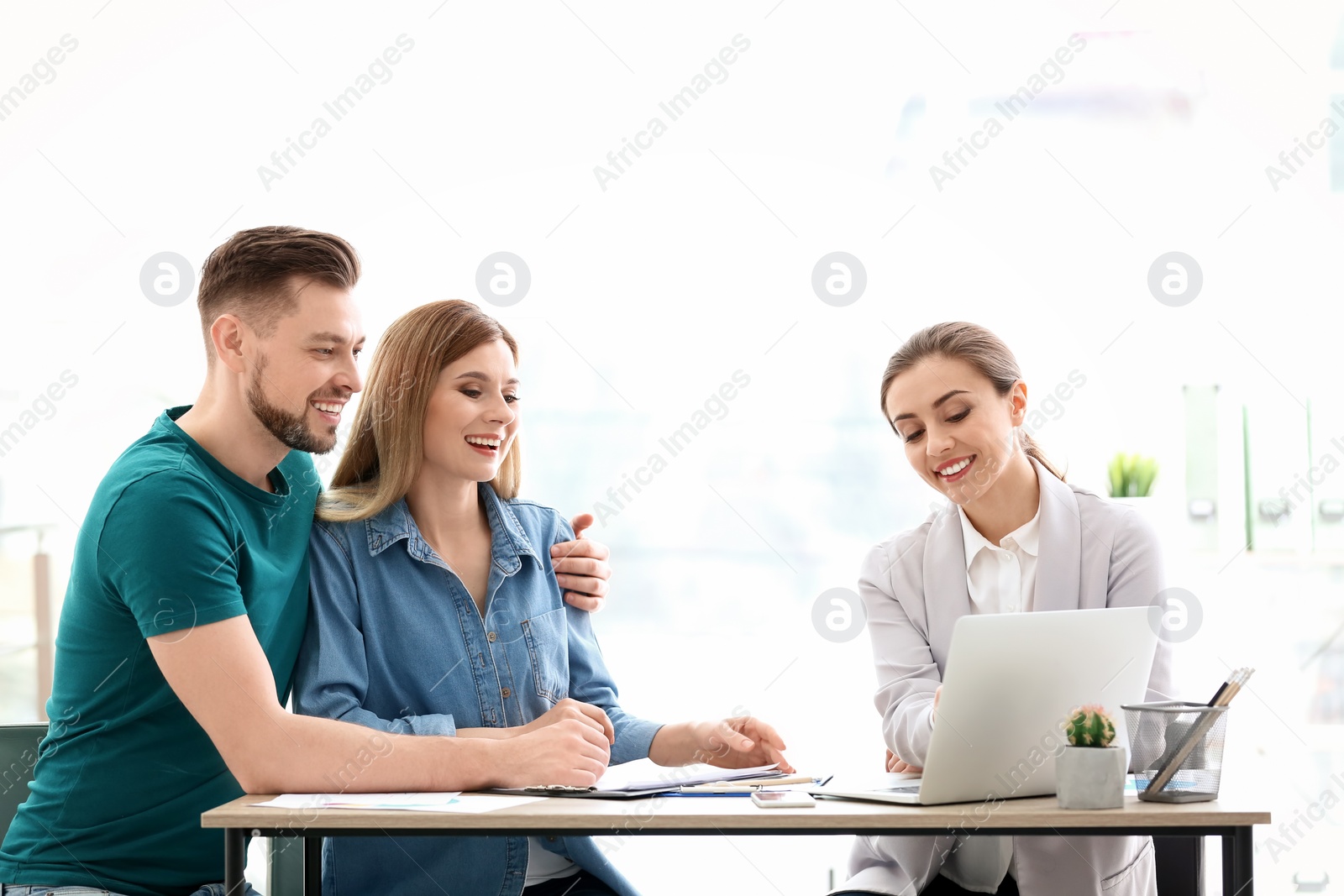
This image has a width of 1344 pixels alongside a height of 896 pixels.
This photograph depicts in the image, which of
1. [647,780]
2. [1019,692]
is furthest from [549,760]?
[1019,692]

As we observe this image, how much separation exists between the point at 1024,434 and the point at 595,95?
6.59ft

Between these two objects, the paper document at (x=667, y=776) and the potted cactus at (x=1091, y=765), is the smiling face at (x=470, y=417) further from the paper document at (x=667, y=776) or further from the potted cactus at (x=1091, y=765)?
the potted cactus at (x=1091, y=765)

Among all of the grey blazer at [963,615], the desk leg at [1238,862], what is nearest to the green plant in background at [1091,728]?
the desk leg at [1238,862]

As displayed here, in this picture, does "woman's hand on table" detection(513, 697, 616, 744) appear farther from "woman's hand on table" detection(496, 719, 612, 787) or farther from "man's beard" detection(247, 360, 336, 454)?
"man's beard" detection(247, 360, 336, 454)

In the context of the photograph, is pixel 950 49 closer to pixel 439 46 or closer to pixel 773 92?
pixel 773 92

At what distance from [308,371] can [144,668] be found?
20.1 inches

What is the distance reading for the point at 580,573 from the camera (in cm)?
208

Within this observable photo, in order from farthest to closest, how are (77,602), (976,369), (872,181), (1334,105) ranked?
(872,181), (1334,105), (976,369), (77,602)

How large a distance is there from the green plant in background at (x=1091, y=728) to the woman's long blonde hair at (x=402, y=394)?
1.12m

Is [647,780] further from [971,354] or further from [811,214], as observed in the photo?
[811,214]

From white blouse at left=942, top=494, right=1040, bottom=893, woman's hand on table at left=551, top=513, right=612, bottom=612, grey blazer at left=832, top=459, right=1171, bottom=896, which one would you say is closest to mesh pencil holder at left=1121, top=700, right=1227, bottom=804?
grey blazer at left=832, top=459, right=1171, bottom=896

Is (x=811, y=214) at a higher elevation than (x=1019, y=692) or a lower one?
higher

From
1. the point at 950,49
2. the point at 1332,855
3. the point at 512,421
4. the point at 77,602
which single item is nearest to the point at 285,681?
the point at 77,602

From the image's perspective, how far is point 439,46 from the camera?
3482 mm
